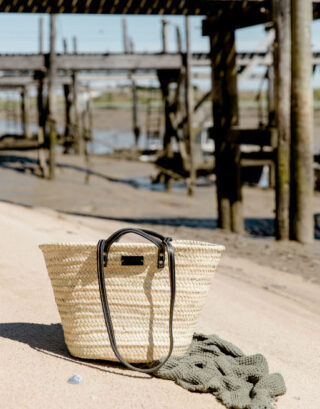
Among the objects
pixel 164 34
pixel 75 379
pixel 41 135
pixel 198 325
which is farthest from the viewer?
pixel 41 135

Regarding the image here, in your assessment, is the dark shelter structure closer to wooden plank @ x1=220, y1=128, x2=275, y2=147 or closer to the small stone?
wooden plank @ x1=220, y1=128, x2=275, y2=147

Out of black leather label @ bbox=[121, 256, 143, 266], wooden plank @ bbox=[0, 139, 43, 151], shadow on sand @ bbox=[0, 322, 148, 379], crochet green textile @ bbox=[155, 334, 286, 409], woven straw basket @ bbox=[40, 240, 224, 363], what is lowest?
crochet green textile @ bbox=[155, 334, 286, 409]

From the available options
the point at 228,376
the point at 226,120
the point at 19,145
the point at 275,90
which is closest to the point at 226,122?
the point at 226,120

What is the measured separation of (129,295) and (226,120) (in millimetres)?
6411

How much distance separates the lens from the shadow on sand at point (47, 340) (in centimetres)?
368

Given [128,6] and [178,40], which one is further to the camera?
[178,40]

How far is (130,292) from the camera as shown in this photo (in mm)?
3533

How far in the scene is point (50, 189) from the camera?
49.1 feet

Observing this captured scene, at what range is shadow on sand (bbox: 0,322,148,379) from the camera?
368 cm

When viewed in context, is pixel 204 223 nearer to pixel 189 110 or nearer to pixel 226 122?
pixel 226 122

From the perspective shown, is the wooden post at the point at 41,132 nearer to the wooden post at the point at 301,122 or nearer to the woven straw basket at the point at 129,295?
the wooden post at the point at 301,122

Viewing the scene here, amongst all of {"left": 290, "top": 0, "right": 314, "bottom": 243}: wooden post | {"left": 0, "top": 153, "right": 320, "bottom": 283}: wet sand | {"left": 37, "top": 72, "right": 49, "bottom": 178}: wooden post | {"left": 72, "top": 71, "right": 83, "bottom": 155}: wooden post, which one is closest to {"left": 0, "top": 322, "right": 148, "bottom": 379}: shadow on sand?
{"left": 0, "top": 153, "right": 320, "bottom": 283}: wet sand

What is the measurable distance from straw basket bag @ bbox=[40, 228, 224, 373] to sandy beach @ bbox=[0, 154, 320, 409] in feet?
0.50

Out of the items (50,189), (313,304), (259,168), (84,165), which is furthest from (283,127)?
(84,165)
